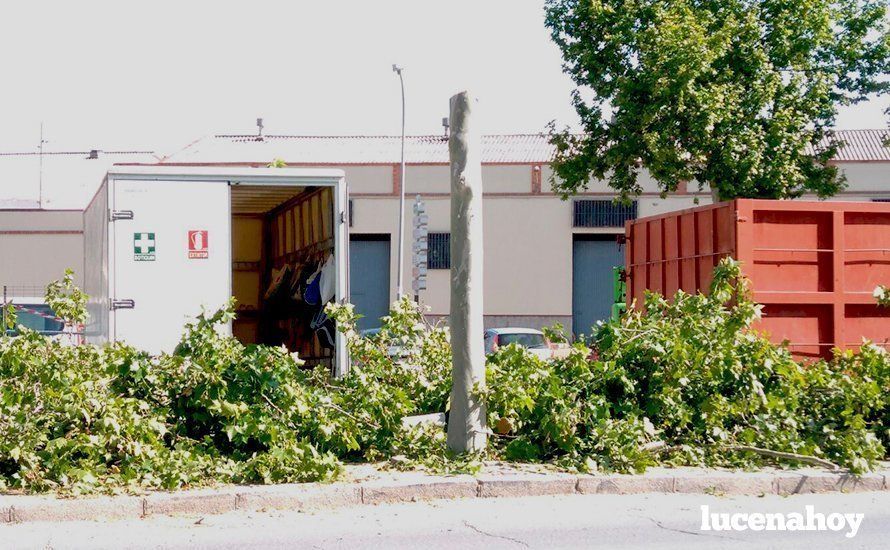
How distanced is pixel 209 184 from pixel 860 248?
288 inches

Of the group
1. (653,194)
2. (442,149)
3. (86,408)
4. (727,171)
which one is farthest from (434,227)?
(86,408)

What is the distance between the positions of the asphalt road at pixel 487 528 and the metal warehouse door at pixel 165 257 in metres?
3.92

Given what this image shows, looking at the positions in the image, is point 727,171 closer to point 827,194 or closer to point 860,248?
point 827,194

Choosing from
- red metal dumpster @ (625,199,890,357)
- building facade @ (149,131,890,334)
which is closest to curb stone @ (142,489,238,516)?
red metal dumpster @ (625,199,890,357)

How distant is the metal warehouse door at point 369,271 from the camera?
134 feet

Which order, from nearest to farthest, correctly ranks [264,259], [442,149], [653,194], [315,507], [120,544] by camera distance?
1. [120,544]
2. [315,507]
3. [264,259]
4. [653,194]
5. [442,149]

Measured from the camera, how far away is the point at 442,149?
43719 mm

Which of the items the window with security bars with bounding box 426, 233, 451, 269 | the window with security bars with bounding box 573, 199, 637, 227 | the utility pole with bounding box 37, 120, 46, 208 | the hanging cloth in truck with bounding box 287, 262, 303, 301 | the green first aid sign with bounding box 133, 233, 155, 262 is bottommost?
the hanging cloth in truck with bounding box 287, 262, 303, 301

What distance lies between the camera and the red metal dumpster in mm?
12023

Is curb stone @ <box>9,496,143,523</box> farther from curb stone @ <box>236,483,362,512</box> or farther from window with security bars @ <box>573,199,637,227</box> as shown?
window with security bars @ <box>573,199,637,227</box>

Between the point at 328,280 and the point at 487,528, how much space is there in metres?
5.83

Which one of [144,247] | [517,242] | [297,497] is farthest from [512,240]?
[297,497]

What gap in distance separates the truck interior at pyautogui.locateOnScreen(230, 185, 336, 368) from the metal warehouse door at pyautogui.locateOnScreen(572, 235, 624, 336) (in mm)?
25337

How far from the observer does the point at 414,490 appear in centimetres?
792
